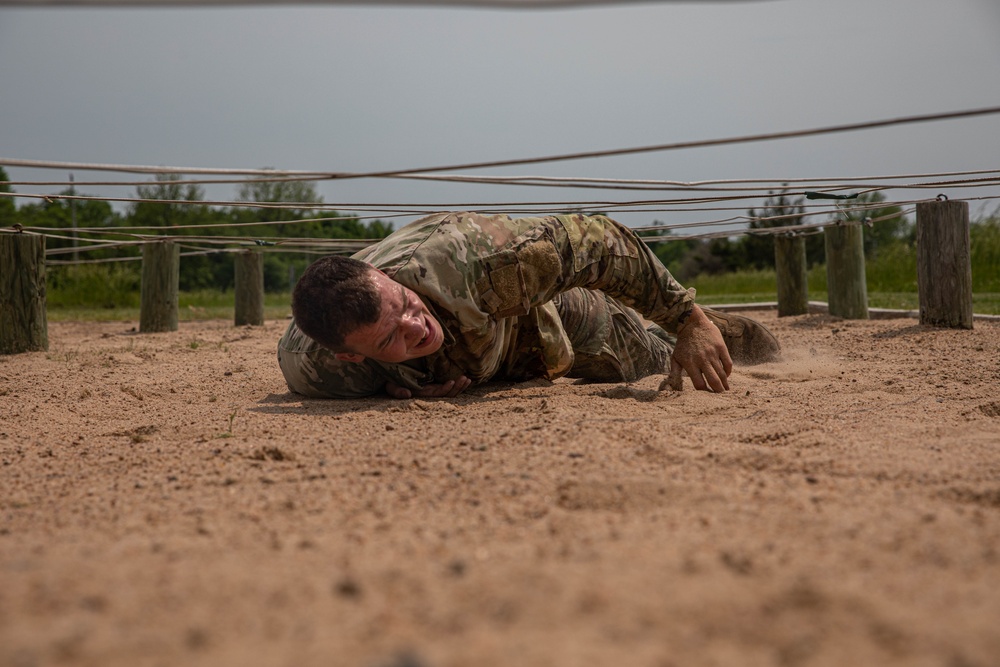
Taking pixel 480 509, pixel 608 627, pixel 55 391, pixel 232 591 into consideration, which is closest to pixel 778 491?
pixel 480 509

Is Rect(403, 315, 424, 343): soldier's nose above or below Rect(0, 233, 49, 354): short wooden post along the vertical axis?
below

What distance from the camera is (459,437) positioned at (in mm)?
2498

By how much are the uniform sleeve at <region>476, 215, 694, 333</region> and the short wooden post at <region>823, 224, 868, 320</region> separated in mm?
4045

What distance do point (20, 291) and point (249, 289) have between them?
308 cm

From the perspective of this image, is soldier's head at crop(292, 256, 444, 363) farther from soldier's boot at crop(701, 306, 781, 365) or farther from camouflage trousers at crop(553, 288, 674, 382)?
soldier's boot at crop(701, 306, 781, 365)

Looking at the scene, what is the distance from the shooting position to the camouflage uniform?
3234mm

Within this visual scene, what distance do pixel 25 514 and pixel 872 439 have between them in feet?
7.62

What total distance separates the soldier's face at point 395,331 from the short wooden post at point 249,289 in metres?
5.61

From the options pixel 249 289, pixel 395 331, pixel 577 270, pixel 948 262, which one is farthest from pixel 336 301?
pixel 249 289

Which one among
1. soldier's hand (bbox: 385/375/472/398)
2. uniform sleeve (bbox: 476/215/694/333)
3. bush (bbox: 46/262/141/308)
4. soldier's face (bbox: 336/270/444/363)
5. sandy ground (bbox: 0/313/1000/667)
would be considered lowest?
sandy ground (bbox: 0/313/1000/667)

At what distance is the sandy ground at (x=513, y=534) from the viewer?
1136mm

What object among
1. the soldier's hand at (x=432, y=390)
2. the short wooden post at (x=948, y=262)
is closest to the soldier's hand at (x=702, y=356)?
the soldier's hand at (x=432, y=390)

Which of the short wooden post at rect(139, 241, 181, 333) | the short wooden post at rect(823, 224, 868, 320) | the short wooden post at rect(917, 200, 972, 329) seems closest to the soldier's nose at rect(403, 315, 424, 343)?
the short wooden post at rect(917, 200, 972, 329)

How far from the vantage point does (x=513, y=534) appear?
5.23ft
